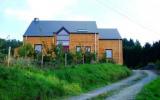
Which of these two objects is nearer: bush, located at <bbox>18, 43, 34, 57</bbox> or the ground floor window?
bush, located at <bbox>18, 43, 34, 57</bbox>

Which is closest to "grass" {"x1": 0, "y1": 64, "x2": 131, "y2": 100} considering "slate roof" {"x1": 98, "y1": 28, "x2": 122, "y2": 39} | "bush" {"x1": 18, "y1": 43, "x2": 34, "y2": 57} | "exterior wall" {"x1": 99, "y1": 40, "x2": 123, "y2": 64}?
"bush" {"x1": 18, "y1": 43, "x2": 34, "y2": 57}

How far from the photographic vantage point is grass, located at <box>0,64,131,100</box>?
19.1 meters

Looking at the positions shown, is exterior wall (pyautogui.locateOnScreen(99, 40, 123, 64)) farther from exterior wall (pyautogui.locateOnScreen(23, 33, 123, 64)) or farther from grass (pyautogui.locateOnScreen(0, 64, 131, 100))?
grass (pyautogui.locateOnScreen(0, 64, 131, 100))

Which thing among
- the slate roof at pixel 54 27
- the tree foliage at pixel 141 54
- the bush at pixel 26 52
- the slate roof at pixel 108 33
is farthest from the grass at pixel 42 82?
the tree foliage at pixel 141 54

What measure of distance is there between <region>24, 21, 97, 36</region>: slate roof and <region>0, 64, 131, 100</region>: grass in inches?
1211

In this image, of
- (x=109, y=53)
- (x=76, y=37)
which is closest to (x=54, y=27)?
(x=76, y=37)

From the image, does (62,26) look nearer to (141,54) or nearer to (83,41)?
(83,41)

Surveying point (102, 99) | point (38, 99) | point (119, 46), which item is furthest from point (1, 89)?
point (119, 46)

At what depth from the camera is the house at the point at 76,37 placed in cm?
6381

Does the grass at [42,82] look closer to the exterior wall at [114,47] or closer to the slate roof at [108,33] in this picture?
the exterior wall at [114,47]

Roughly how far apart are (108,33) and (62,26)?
330 inches

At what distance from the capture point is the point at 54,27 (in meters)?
66.4

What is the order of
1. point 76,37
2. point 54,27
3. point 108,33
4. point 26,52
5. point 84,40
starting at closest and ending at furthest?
point 26,52 < point 76,37 < point 84,40 < point 54,27 < point 108,33

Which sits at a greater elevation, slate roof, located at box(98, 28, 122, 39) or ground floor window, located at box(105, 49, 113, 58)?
slate roof, located at box(98, 28, 122, 39)
